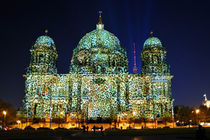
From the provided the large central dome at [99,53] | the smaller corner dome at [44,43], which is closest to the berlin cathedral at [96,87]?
the smaller corner dome at [44,43]

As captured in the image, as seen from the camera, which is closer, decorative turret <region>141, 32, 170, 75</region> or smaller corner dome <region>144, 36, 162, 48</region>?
decorative turret <region>141, 32, 170, 75</region>

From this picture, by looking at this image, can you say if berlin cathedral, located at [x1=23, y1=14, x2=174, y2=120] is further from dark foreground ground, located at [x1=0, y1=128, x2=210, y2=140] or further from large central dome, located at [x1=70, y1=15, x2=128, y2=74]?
dark foreground ground, located at [x1=0, y1=128, x2=210, y2=140]

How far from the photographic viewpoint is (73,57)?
180ft

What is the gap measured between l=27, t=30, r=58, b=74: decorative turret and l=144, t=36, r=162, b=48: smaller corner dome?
20.4 metres

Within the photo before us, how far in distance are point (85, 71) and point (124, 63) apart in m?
9.29

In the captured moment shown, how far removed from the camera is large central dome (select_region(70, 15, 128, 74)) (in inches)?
2005

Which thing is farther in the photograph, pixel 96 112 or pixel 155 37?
pixel 155 37

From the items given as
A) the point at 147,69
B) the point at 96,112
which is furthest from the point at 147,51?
the point at 96,112

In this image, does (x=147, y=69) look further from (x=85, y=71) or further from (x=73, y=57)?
(x=73, y=57)

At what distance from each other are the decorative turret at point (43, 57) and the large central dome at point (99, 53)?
14.6 ft

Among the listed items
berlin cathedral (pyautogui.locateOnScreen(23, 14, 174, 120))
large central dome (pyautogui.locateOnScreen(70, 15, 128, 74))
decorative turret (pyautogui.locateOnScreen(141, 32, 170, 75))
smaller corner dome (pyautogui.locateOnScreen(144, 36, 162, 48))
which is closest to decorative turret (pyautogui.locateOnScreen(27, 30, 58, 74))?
berlin cathedral (pyautogui.locateOnScreen(23, 14, 174, 120))

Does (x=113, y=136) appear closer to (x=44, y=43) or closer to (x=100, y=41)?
(x=44, y=43)

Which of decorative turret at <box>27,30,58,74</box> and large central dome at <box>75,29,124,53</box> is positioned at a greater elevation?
large central dome at <box>75,29,124,53</box>

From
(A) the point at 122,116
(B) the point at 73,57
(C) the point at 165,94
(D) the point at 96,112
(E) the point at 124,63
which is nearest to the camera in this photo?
(A) the point at 122,116
